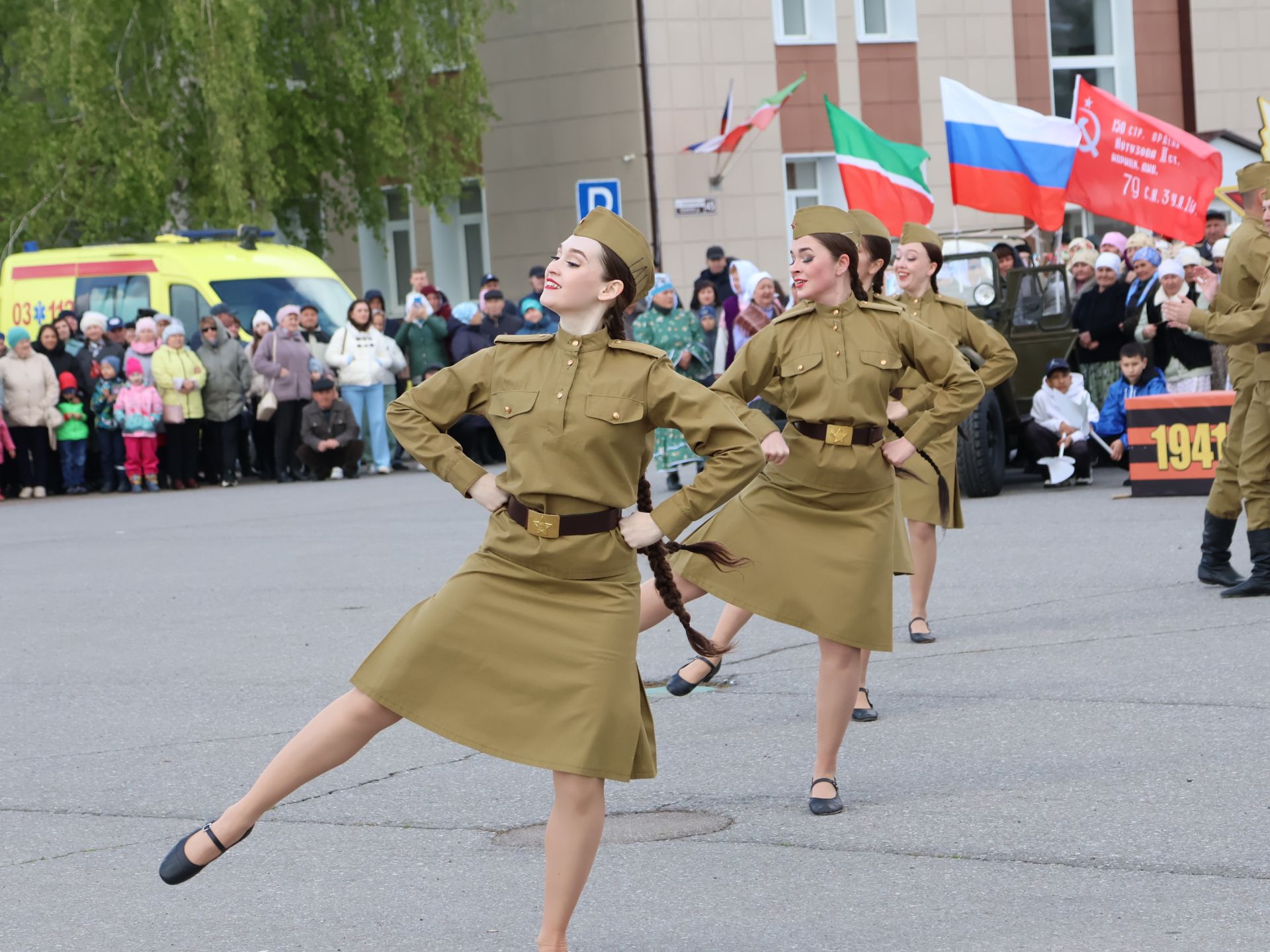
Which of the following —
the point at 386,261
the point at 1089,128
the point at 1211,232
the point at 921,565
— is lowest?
the point at 921,565

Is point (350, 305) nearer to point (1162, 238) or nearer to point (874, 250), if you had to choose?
point (1162, 238)

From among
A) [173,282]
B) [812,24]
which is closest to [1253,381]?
[173,282]

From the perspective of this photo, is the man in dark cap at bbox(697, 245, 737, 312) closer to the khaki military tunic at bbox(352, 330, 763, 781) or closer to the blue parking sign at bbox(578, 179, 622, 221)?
the blue parking sign at bbox(578, 179, 622, 221)

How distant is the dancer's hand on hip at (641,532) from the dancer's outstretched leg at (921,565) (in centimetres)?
438

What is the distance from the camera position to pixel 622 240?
15.0ft

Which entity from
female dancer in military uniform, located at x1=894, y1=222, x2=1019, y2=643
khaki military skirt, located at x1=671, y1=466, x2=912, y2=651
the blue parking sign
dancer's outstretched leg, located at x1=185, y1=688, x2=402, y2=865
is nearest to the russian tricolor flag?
the blue parking sign

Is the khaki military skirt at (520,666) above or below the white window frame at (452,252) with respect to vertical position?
below

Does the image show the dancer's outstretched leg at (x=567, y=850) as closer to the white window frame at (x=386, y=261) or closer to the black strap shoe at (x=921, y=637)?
the black strap shoe at (x=921, y=637)

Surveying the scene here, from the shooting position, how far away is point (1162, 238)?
20.5 m

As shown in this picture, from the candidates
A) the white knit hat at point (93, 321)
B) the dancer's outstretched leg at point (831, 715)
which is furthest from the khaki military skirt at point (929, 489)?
the white knit hat at point (93, 321)

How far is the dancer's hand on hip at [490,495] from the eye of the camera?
4.54 metres

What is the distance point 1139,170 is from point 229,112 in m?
13.3

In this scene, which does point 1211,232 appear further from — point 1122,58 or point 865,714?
point 1122,58

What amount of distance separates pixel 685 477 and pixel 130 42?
12456 millimetres
